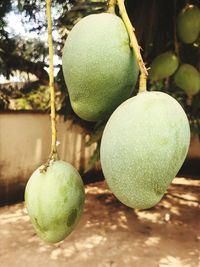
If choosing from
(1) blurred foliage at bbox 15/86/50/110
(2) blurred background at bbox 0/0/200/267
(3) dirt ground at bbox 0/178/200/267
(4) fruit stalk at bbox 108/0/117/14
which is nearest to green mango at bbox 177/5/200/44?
(2) blurred background at bbox 0/0/200/267

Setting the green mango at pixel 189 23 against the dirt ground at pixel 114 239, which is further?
the dirt ground at pixel 114 239

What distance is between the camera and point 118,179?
37 centimetres

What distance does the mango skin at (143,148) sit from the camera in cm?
36

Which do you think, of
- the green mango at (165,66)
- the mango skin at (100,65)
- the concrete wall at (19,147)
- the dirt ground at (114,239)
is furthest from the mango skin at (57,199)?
the concrete wall at (19,147)

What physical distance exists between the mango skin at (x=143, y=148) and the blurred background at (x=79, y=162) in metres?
0.88

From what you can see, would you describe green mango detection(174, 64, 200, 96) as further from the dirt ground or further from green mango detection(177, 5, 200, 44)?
the dirt ground

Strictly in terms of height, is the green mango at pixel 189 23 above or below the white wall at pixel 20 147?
above

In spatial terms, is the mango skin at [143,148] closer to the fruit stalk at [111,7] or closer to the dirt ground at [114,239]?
the fruit stalk at [111,7]

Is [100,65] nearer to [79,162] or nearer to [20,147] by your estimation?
[20,147]

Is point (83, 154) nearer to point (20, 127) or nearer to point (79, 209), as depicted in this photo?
point (20, 127)

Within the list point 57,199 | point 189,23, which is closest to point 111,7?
point 57,199

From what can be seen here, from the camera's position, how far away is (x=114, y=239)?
3.69m

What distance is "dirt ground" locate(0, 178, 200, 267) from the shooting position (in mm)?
3262

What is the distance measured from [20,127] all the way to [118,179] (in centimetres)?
460
